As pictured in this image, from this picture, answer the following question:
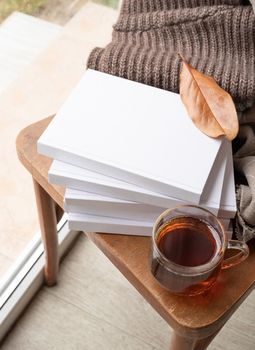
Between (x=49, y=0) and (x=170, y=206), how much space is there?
40.9 inches

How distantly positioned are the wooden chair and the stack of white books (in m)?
0.02

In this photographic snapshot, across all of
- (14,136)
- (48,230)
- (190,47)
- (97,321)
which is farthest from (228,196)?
(14,136)

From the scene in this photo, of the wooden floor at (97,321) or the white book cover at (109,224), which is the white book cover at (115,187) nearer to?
the white book cover at (109,224)

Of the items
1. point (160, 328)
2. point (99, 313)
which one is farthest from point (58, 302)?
point (160, 328)

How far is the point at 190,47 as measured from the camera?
845 mm

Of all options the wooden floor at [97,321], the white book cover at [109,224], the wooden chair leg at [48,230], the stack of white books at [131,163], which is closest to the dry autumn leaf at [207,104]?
the stack of white books at [131,163]

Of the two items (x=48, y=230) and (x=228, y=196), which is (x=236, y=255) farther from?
(x=48, y=230)

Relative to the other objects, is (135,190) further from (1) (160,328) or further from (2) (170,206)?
(1) (160,328)

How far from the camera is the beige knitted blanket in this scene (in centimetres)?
78

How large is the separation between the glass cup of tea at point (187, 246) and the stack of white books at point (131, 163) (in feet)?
0.07

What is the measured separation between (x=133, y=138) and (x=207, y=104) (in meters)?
0.12

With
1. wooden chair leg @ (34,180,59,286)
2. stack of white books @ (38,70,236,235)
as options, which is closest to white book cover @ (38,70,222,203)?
stack of white books @ (38,70,236,235)

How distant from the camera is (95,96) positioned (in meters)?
0.77

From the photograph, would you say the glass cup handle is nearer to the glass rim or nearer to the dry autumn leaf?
the glass rim
